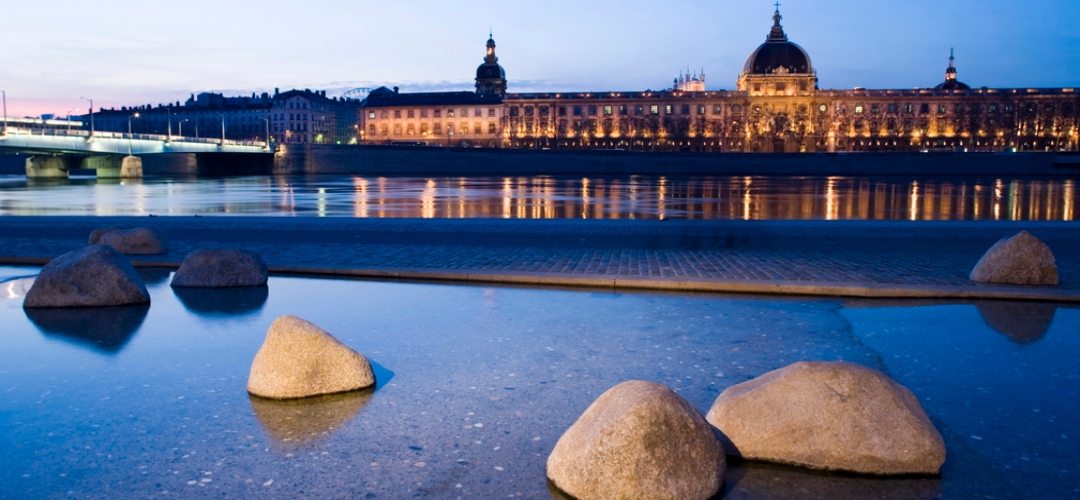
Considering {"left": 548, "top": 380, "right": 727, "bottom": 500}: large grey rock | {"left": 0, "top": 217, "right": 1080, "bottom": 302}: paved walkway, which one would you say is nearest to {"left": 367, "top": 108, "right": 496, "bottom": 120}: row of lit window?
{"left": 0, "top": 217, "right": 1080, "bottom": 302}: paved walkway

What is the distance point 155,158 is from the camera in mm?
97938

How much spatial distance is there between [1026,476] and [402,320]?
552cm

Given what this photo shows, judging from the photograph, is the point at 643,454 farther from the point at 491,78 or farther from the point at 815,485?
the point at 491,78

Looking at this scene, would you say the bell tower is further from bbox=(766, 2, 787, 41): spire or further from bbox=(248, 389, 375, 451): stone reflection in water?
bbox=(248, 389, 375, 451): stone reflection in water

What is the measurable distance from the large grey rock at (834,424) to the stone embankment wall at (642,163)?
71666mm

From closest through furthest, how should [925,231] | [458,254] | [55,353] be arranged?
[55,353] → [458,254] → [925,231]

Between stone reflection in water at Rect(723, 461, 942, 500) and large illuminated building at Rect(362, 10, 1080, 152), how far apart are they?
435ft

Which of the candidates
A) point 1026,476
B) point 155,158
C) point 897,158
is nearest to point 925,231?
point 1026,476

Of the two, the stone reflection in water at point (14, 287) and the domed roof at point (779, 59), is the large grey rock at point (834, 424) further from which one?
the domed roof at point (779, 59)

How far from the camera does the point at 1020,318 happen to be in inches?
332

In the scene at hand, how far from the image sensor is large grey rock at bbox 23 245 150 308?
9.07 meters

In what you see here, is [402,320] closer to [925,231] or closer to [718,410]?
[718,410]

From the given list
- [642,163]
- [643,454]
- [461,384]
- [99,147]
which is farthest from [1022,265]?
[99,147]

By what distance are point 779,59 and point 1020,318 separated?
13928 cm
